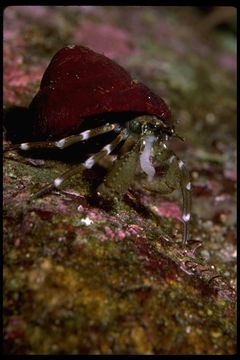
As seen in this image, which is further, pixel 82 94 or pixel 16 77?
pixel 16 77

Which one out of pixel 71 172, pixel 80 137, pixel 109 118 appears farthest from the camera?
pixel 109 118

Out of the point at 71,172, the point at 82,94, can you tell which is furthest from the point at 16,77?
the point at 71,172

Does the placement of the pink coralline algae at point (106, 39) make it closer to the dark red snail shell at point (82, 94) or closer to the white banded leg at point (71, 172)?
the dark red snail shell at point (82, 94)

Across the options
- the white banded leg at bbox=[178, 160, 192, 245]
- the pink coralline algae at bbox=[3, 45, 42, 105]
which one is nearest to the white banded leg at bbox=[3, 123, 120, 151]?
the white banded leg at bbox=[178, 160, 192, 245]

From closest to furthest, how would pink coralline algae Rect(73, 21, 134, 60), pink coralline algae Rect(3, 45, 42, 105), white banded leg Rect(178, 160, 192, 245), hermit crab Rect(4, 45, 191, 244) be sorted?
hermit crab Rect(4, 45, 191, 244) → white banded leg Rect(178, 160, 192, 245) → pink coralline algae Rect(3, 45, 42, 105) → pink coralline algae Rect(73, 21, 134, 60)

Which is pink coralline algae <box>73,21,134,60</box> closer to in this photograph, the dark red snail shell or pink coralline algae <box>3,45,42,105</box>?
pink coralline algae <box>3,45,42,105</box>

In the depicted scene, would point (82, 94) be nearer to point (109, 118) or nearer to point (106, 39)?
point (109, 118)

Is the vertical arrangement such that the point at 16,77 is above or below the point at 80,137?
below

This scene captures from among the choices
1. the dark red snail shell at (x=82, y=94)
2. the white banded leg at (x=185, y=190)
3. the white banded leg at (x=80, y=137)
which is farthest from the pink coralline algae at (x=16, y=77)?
the white banded leg at (x=185, y=190)
